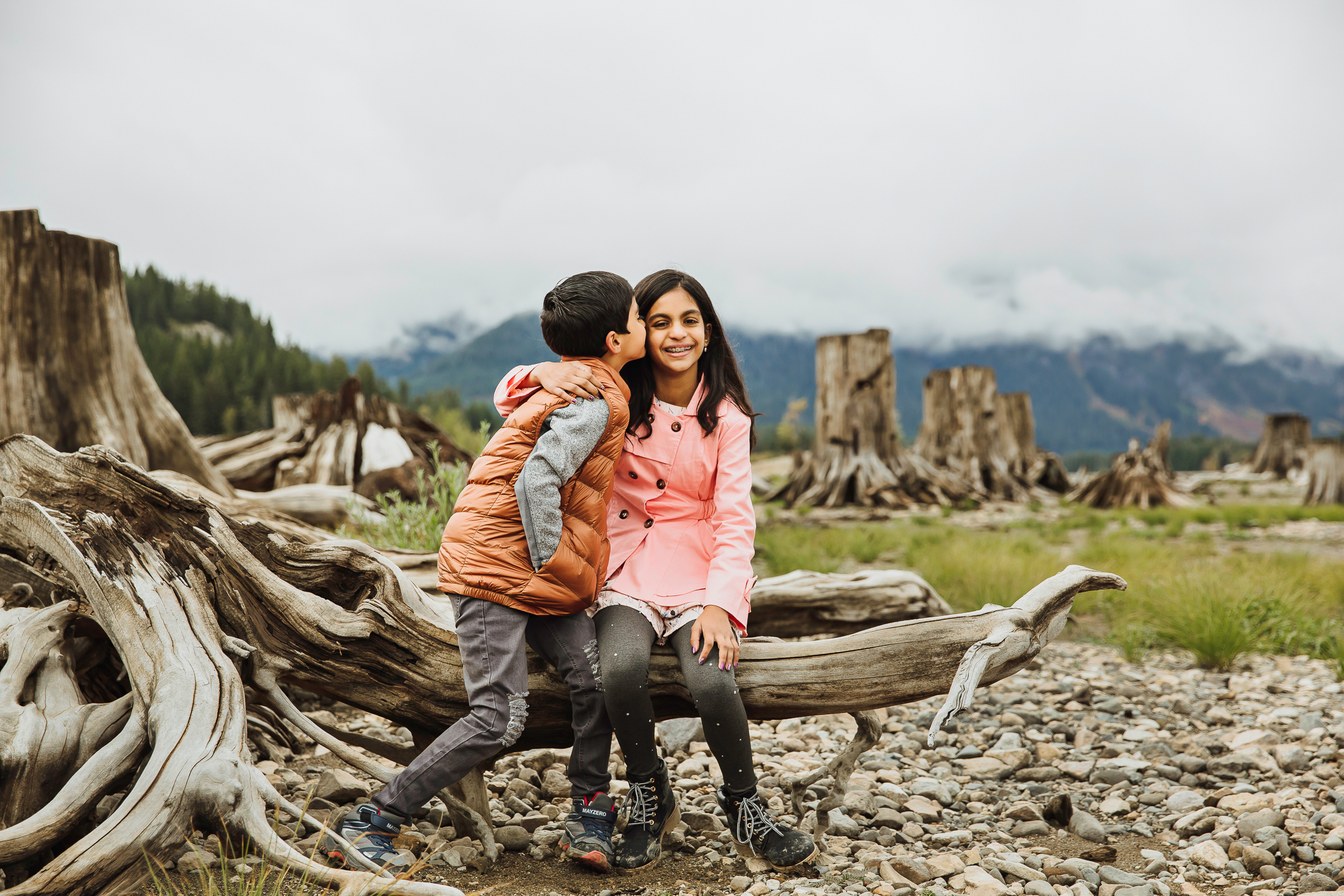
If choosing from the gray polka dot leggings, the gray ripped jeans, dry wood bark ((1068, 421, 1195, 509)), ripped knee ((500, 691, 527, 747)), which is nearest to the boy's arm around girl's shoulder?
the gray ripped jeans

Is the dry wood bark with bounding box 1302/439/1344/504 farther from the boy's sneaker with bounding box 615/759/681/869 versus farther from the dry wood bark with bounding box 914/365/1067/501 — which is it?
the boy's sneaker with bounding box 615/759/681/869

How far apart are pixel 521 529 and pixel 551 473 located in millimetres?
222

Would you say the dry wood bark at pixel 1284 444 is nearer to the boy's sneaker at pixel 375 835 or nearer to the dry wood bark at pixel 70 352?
the dry wood bark at pixel 70 352

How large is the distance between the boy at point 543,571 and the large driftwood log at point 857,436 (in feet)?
35.4

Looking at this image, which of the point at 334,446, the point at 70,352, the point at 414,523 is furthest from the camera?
the point at 334,446

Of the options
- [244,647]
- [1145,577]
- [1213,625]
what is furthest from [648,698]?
[1145,577]

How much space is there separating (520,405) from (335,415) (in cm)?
763

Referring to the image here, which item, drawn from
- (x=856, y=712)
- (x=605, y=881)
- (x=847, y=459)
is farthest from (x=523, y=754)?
(x=847, y=459)

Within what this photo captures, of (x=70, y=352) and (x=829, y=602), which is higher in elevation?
(x=70, y=352)

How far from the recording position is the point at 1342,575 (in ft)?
21.0

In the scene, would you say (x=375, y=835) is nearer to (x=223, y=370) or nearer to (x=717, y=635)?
(x=717, y=635)

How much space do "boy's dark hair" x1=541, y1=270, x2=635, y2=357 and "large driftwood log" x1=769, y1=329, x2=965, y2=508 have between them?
10819 mm

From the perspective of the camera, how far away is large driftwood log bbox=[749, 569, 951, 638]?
14.6 feet

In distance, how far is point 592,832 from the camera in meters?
2.69
